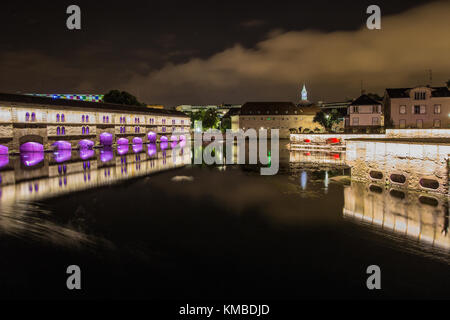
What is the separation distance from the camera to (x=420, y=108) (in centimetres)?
5347

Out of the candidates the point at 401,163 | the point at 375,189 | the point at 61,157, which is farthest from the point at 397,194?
the point at 61,157

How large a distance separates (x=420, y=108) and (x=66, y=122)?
6036cm

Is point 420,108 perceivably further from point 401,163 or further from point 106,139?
point 106,139

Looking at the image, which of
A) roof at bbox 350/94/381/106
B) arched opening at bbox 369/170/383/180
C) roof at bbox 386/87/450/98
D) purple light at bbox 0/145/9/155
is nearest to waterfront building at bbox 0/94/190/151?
purple light at bbox 0/145/9/155

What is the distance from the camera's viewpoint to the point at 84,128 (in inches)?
2023

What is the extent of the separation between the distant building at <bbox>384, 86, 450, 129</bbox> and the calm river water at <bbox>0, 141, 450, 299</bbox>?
42.3 m

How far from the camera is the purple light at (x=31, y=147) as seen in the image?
4325 cm

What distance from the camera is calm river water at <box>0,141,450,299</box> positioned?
8.33 m

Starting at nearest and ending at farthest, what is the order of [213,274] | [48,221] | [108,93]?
[213,274] → [48,221] → [108,93]

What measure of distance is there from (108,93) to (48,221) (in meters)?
73.8

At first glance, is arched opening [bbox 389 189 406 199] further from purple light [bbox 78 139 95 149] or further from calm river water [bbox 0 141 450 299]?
purple light [bbox 78 139 95 149]

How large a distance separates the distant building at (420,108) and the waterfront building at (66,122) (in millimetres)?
51386
